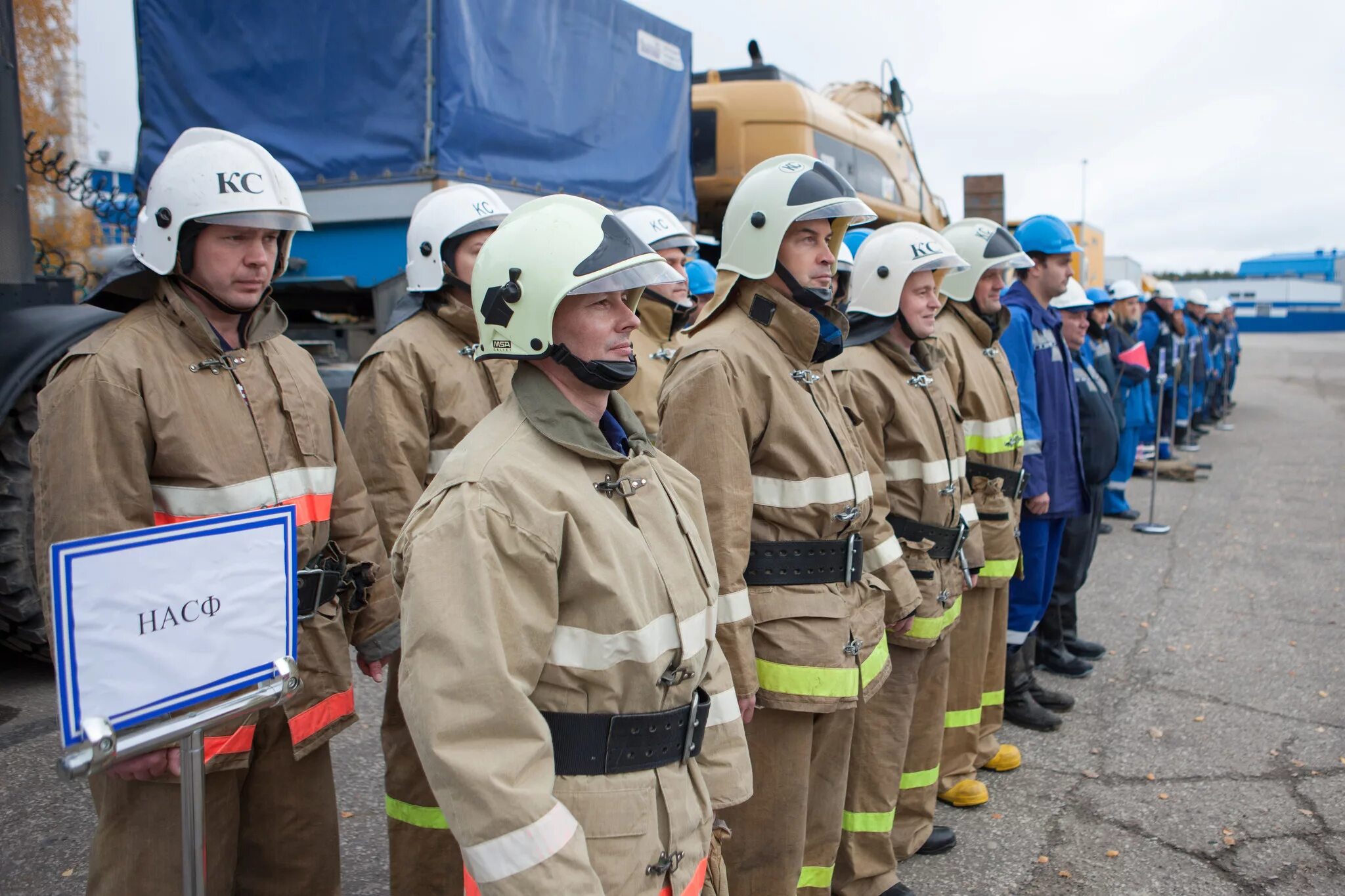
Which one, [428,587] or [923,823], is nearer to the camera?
[428,587]

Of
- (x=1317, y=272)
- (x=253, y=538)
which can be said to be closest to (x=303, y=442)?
(x=253, y=538)

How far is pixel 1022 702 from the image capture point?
5.40 m

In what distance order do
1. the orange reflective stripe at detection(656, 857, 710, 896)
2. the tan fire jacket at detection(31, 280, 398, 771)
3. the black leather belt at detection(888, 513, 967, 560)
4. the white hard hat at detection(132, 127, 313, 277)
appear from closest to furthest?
the orange reflective stripe at detection(656, 857, 710, 896)
the tan fire jacket at detection(31, 280, 398, 771)
the white hard hat at detection(132, 127, 313, 277)
the black leather belt at detection(888, 513, 967, 560)

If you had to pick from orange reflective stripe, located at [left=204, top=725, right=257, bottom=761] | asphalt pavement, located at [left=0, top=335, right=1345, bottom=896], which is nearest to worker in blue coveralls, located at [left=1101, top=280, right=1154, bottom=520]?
asphalt pavement, located at [left=0, top=335, right=1345, bottom=896]

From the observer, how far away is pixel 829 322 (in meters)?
3.10

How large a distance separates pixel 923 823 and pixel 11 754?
3824 mm

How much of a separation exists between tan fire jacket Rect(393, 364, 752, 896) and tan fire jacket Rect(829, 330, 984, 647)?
1.61 meters

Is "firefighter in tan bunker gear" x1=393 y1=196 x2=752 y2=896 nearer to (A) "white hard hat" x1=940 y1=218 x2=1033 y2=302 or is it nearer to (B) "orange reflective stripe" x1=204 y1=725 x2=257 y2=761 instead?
(B) "orange reflective stripe" x1=204 y1=725 x2=257 y2=761

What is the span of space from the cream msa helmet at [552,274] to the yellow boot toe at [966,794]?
316cm

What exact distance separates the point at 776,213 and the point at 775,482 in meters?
0.80

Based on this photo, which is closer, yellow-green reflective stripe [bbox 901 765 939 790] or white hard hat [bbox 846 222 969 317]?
white hard hat [bbox 846 222 969 317]

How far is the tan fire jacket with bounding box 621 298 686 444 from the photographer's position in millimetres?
4715

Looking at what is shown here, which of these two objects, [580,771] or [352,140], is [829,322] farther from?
[352,140]

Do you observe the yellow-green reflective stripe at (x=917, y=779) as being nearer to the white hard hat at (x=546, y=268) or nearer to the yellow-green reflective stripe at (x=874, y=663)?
the yellow-green reflective stripe at (x=874, y=663)
